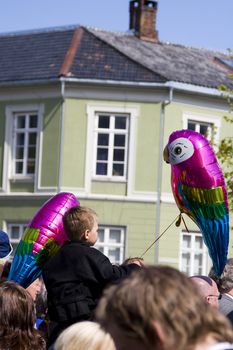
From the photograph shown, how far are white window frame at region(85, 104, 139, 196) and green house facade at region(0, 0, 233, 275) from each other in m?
0.03

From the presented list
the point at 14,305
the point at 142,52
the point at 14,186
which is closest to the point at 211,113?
the point at 142,52

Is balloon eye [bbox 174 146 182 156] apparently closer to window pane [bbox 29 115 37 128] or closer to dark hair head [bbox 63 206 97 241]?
dark hair head [bbox 63 206 97 241]

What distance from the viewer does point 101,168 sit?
105 feet

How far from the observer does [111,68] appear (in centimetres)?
3234

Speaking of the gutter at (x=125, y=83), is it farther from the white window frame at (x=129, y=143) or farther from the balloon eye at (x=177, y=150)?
the balloon eye at (x=177, y=150)

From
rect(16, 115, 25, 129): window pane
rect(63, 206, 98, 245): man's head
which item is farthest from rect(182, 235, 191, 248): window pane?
rect(63, 206, 98, 245): man's head

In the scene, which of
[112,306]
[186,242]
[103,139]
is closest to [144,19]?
[103,139]

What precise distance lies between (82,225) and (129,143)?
2484 centimetres

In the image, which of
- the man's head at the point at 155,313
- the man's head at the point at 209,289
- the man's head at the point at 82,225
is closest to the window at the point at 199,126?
the man's head at the point at 82,225

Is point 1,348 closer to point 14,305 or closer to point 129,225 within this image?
point 14,305

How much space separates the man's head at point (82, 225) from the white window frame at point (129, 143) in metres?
24.7

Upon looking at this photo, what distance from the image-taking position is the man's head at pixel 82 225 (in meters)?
7.07

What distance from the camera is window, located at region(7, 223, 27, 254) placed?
3216cm

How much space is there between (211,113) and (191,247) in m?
4.14
